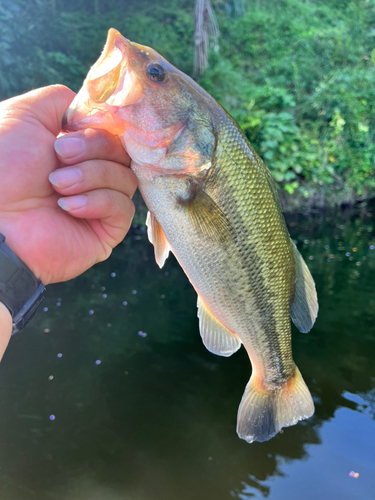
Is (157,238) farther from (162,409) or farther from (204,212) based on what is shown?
(162,409)

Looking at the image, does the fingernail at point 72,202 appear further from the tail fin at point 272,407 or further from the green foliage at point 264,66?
the green foliage at point 264,66

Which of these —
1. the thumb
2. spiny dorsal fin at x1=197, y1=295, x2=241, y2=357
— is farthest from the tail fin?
the thumb

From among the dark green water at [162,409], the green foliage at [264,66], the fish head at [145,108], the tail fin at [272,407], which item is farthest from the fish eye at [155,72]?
the green foliage at [264,66]

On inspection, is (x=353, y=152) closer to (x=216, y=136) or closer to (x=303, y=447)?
(x=303, y=447)

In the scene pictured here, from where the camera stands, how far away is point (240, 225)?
5.98 feet

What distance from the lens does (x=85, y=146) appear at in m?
1.60

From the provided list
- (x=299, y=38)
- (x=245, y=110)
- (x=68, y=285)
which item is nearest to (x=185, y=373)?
(x=68, y=285)

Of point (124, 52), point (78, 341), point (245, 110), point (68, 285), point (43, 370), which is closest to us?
point (124, 52)

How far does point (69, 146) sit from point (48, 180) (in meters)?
0.22

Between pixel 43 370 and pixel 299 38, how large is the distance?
15.4 meters

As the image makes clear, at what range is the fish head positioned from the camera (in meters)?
1.53

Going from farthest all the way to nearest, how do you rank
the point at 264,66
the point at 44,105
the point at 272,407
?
the point at 264,66, the point at 272,407, the point at 44,105

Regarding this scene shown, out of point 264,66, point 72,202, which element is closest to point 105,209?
point 72,202

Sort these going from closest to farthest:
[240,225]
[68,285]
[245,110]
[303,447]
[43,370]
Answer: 1. [240,225]
2. [303,447]
3. [43,370]
4. [68,285]
5. [245,110]
